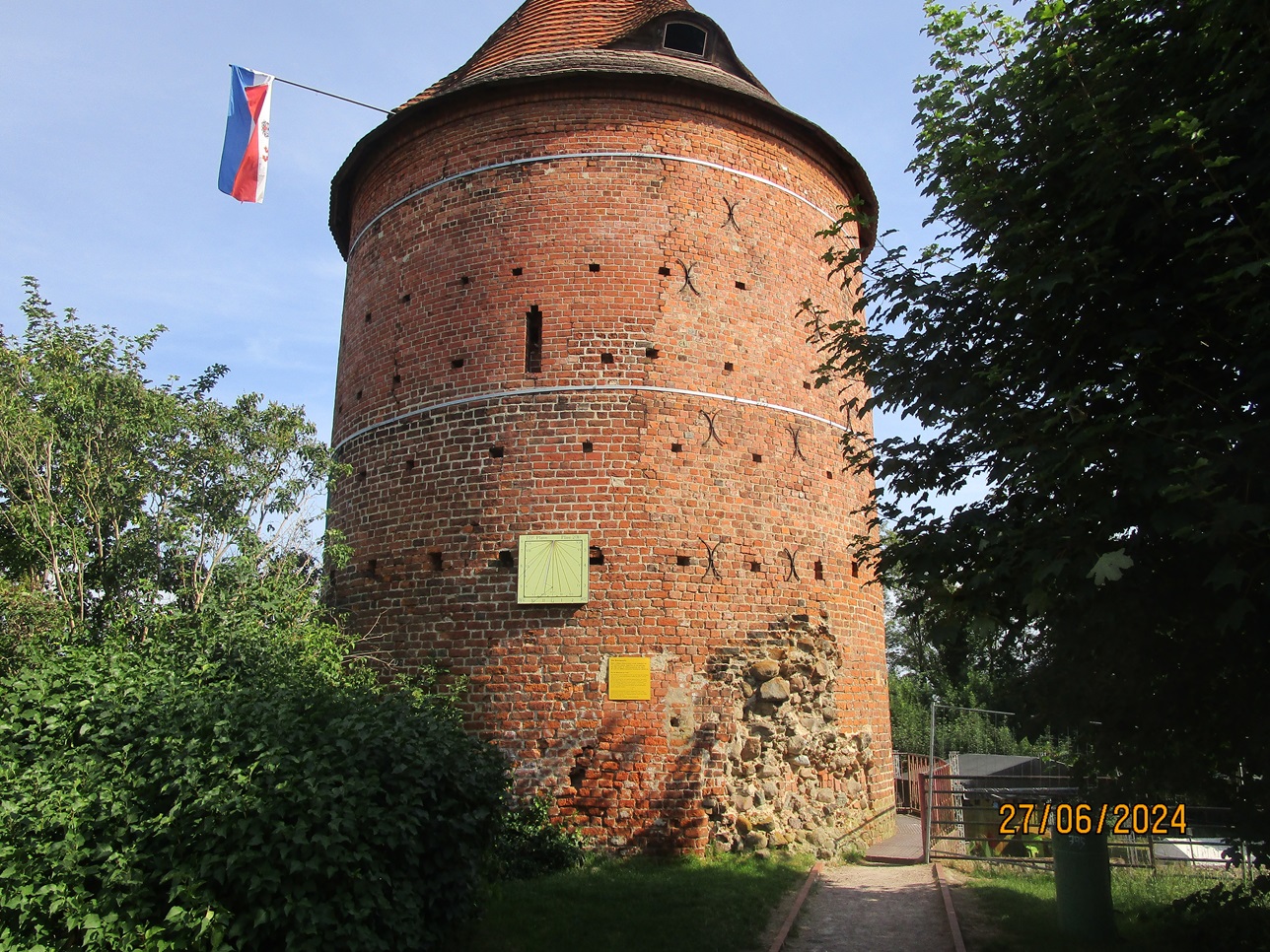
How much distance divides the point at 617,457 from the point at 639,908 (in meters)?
5.07

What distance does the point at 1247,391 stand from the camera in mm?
4418

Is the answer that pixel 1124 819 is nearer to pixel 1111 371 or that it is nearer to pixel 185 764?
pixel 1111 371

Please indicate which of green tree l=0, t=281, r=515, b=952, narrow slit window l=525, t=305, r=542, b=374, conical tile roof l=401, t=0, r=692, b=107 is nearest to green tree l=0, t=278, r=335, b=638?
green tree l=0, t=281, r=515, b=952

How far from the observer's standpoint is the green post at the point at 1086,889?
273 inches

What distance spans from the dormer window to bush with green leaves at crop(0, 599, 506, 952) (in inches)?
424

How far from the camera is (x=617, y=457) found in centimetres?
1082

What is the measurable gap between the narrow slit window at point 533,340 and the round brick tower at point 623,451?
0.03m

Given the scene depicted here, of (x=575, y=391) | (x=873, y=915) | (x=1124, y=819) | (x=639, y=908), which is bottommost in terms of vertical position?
(x=873, y=915)

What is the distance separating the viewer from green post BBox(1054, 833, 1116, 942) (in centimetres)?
693

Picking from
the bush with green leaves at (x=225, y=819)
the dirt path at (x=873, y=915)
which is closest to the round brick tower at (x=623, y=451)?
the dirt path at (x=873, y=915)

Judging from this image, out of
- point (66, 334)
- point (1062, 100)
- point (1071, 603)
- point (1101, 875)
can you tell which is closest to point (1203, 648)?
point (1071, 603)

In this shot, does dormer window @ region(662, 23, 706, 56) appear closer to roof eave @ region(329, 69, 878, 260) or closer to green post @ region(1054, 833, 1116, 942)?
roof eave @ region(329, 69, 878, 260)

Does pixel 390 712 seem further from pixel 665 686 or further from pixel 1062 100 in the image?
pixel 1062 100

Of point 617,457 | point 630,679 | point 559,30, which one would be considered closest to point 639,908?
point 630,679
